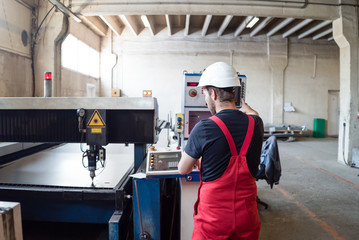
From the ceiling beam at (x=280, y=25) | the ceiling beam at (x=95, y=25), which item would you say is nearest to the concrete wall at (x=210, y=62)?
the ceiling beam at (x=95, y=25)

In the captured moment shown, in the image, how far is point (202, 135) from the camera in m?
1.07

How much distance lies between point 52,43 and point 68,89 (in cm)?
147

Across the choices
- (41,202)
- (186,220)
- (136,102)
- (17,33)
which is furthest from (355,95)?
(17,33)

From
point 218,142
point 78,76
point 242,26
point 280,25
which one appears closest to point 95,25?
point 78,76

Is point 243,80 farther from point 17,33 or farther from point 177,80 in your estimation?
point 177,80

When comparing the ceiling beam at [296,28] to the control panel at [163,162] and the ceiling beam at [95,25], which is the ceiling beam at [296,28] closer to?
the ceiling beam at [95,25]

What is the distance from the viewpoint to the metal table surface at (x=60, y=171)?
169cm

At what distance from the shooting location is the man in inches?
41.9

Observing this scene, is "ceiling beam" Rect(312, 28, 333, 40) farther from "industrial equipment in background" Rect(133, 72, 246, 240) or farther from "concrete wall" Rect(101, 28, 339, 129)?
"industrial equipment in background" Rect(133, 72, 246, 240)

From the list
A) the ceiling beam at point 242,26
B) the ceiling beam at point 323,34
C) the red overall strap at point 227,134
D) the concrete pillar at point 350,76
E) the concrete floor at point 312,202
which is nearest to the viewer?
the red overall strap at point 227,134

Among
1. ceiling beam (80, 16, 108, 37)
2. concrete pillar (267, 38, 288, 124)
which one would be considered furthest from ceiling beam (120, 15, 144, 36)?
concrete pillar (267, 38, 288, 124)

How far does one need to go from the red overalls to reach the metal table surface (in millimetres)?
825

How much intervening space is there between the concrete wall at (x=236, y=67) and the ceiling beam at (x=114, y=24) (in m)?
0.34

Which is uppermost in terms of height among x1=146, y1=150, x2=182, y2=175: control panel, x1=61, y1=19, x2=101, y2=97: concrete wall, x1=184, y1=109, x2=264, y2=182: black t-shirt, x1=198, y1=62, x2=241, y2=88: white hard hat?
x1=61, y1=19, x2=101, y2=97: concrete wall
